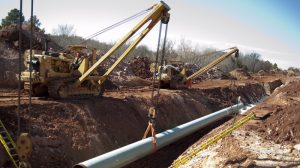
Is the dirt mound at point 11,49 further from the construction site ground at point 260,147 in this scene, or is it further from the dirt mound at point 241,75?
the dirt mound at point 241,75

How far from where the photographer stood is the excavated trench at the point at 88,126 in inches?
471

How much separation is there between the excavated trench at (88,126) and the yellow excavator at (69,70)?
835mm

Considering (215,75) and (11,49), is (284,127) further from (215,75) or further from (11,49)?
(215,75)

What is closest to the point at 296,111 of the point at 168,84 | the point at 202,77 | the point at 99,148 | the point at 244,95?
the point at 99,148

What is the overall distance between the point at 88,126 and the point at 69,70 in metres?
4.33

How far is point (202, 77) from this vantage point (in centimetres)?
4519

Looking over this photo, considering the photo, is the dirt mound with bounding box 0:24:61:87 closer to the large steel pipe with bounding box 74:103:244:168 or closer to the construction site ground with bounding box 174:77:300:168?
the large steel pipe with bounding box 74:103:244:168

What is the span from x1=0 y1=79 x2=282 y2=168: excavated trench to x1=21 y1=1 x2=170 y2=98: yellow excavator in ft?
2.74

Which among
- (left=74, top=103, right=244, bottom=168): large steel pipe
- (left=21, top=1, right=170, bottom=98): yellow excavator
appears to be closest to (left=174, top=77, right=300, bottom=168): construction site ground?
(left=74, top=103, right=244, bottom=168): large steel pipe

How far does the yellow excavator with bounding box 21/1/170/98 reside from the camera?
16000 mm

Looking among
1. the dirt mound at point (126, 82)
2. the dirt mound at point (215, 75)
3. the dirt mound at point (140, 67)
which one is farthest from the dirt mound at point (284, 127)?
the dirt mound at point (215, 75)

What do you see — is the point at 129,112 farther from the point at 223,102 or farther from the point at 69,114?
the point at 223,102

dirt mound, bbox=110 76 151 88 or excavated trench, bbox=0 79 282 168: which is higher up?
dirt mound, bbox=110 76 151 88

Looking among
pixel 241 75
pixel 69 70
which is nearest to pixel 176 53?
pixel 241 75
